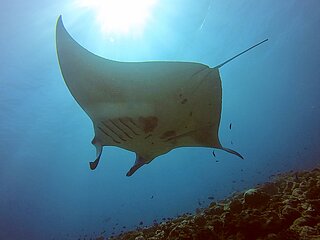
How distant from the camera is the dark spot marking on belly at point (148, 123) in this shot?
374 centimetres

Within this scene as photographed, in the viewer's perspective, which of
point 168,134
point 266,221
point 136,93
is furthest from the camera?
point 168,134

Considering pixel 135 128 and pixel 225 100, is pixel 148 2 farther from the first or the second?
pixel 225 100

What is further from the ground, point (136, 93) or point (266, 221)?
point (136, 93)

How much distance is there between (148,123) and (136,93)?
41 centimetres

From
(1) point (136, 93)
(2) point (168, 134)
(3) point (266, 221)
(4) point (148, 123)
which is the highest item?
(1) point (136, 93)

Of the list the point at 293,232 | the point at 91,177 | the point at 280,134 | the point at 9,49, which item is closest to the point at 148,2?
the point at 9,49

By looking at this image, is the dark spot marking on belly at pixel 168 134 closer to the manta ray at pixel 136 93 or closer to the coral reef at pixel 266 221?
the manta ray at pixel 136 93

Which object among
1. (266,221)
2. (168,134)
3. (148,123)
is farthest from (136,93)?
(266,221)

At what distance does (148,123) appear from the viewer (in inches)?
149

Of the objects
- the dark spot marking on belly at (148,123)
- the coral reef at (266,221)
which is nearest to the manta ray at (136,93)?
the dark spot marking on belly at (148,123)

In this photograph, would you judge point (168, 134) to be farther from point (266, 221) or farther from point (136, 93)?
point (266, 221)

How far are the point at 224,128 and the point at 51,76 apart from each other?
29496mm

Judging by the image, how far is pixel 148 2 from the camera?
11.5m

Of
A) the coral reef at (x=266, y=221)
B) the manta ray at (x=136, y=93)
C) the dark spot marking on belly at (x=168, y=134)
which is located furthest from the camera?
the dark spot marking on belly at (x=168, y=134)
